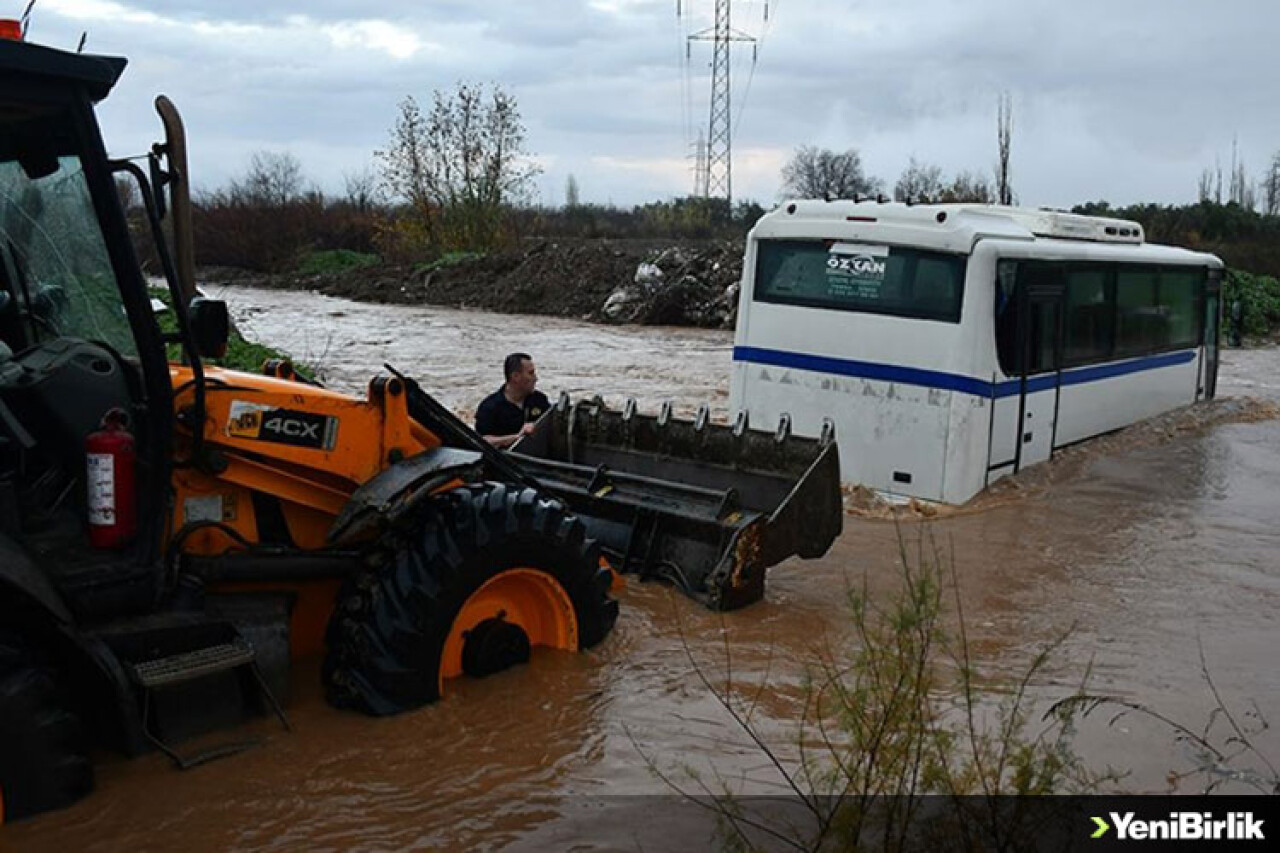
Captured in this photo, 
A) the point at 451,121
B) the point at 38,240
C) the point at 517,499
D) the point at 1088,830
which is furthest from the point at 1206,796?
the point at 451,121

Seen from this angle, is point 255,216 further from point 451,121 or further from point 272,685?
point 272,685

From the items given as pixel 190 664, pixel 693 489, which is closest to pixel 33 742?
pixel 190 664

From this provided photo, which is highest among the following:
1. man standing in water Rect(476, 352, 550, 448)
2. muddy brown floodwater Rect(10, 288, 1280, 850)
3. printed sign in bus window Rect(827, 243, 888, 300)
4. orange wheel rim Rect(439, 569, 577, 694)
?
printed sign in bus window Rect(827, 243, 888, 300)

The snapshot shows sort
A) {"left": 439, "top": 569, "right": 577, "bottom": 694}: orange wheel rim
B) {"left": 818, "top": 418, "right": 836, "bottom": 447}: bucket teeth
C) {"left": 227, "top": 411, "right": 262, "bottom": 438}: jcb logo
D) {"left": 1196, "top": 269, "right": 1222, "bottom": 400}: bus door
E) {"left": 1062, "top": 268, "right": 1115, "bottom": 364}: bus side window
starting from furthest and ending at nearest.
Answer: {"left": 1196, "top": 269, "right": 1222, "bottom": 400}: bus door → {"left": 1062, "top": 268, "right": 1115, "bottom": 364}: bus side window → {"left": 818, "top": 418, "right": 836, "bottom": 447}: bucket teeth → {"left": 439, "top": 569, "right": 577, "bottom": 694}: orange wheel rim → {"left": 227, "top": 411, "right": 262, "bottom": 438}: jcb logo

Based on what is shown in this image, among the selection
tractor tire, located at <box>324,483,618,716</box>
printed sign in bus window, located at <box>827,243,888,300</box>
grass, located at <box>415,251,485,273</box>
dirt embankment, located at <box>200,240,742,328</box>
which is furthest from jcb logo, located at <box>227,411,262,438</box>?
grass, located at <box>415,251,485,273</box>

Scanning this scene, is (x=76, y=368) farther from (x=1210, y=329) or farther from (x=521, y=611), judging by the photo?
(x=1210, y=329)

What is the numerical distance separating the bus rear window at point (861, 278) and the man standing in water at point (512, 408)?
10.1 ft

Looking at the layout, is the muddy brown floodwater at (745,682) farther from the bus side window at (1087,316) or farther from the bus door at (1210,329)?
the bus door at (1210,329)

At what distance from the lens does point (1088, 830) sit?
3914mm

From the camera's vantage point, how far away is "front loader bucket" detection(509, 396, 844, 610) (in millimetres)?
7008

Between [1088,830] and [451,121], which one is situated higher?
[451,121]

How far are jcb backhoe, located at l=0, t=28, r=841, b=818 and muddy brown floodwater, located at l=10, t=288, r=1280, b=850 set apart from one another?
17cm

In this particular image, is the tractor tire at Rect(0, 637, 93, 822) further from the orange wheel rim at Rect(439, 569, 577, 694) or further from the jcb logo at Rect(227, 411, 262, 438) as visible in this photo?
the orange wheel rim at Rect(439, 569, 577, 694)

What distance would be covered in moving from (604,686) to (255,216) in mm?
42674
